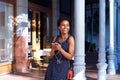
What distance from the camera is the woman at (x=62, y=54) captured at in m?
3.71

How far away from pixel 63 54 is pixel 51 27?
1313cm

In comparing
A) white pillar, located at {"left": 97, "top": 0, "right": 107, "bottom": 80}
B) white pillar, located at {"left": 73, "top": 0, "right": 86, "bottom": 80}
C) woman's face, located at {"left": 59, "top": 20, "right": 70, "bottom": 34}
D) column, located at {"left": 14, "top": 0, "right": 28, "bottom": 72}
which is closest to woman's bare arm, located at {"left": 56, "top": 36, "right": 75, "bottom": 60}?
woman's face, located at {"left": 59, "top": 20, "right": 70, "bottom": 34}

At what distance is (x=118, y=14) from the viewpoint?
19.3 meters

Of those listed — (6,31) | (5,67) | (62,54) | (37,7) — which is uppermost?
(37,7)

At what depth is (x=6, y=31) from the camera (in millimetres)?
12297

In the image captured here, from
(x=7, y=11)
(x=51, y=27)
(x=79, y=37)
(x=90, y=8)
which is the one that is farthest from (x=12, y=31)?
(x=90, y=8)

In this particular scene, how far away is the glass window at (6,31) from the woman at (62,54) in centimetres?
844

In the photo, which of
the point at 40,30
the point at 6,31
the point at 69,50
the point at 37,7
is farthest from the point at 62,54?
the point at 40,30

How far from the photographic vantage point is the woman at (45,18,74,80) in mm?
3715

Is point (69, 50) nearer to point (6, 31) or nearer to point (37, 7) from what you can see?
point (6, 31)

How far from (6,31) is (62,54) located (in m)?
8.90

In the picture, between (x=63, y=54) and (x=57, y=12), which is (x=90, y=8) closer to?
(x=57, y=12)

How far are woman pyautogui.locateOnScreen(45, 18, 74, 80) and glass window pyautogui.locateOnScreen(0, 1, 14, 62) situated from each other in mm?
8443

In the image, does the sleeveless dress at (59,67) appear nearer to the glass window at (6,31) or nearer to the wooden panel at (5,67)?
the wooden panel at (5,67)
